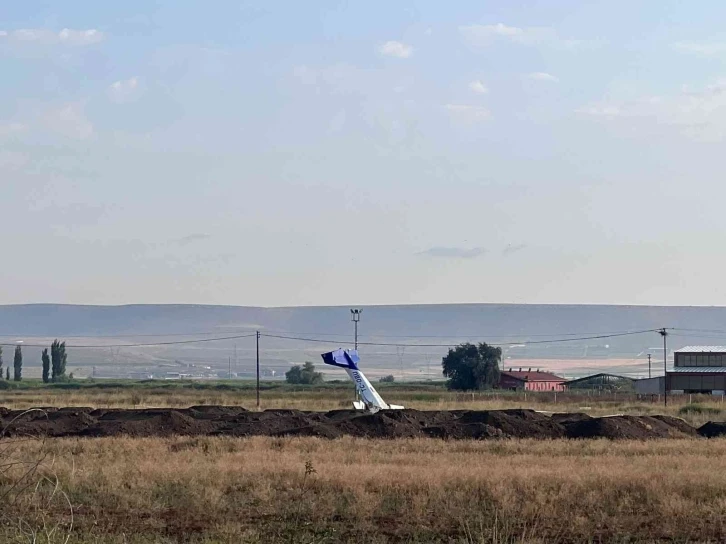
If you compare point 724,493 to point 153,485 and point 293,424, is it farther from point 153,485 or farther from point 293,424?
point 293,424

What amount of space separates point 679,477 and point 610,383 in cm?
9914

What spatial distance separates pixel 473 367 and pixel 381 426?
79200 mm

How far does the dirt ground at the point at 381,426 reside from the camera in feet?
120

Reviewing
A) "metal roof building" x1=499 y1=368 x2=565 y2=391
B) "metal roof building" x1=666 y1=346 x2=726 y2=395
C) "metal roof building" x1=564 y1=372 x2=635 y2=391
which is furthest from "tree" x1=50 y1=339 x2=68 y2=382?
"metal roof building" x1=666 y1=346 x2=726 y2=395

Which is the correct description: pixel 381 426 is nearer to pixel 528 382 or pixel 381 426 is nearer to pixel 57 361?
pixel 528 382

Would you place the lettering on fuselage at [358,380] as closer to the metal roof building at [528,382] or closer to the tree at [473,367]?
the tree at [473,367]

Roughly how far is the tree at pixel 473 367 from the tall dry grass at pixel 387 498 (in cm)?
8811

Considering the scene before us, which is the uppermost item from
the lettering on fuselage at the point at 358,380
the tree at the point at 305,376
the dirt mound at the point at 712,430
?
the lettering on fuselage at the point at 358,380

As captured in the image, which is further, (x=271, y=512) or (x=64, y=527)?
(x=271, y=512)

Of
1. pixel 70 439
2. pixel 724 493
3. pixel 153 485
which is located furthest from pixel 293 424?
pixel 724 493

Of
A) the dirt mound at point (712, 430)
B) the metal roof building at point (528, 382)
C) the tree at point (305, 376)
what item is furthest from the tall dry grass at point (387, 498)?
the tree at point (305, 376)

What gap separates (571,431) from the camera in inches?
1476

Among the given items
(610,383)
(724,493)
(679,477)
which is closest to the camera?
(724,493)

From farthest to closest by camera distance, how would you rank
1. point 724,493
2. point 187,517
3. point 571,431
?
point 571,431, point 724,493, point 187,517
